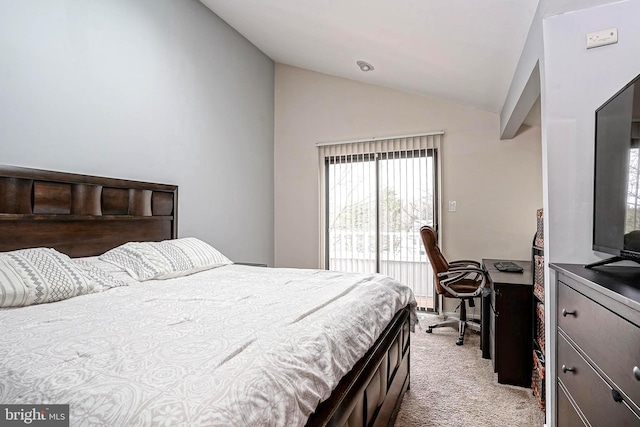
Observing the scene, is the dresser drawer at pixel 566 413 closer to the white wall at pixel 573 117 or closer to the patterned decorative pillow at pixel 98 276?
the white wall at pixel 573 117

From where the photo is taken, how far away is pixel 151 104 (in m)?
2.95

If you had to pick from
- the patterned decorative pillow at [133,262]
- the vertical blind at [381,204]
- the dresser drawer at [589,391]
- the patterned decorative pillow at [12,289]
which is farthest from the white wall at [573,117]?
the patterned decorative pillow at [12,289]

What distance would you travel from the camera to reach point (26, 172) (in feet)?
6.74

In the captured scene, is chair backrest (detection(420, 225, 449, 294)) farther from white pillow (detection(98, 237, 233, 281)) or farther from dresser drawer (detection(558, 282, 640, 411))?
white pillow (detection(98, 237, 233, 281))

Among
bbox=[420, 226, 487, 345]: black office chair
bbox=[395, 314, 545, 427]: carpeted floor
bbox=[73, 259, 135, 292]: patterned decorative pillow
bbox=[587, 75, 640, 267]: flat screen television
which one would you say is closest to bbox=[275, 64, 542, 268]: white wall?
bbox=[420, 226, 487, 345]: black office chair

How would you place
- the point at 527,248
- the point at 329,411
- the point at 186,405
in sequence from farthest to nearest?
the point at 527,248, the point at 329,411, the point at 186,405

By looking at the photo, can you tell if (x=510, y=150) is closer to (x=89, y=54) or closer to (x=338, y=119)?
(x=338, y=119)

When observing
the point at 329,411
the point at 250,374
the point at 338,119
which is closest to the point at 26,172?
the point at 250,374

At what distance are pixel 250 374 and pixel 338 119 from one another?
4.07 metres

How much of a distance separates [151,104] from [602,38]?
3.13m

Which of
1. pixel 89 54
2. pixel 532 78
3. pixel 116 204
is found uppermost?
pixel 89 54

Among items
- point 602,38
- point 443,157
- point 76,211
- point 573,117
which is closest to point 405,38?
point 602,38

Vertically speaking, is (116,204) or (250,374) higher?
(116,204)

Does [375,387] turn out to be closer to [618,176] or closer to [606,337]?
[606,337]
